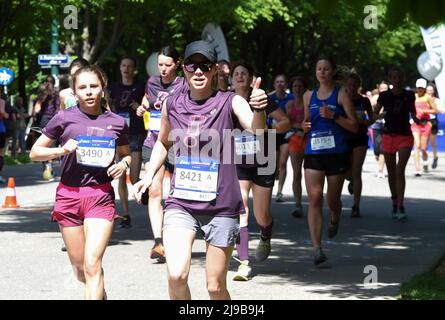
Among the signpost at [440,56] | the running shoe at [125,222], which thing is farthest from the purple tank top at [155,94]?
the signpost at [440,56]

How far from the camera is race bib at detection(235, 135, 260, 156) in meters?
10.1

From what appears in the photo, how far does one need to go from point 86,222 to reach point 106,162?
0.47m

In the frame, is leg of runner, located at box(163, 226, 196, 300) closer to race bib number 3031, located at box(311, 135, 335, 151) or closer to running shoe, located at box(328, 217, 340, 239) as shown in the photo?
race bib number 3031, located at box(311, 135, 335, 151)

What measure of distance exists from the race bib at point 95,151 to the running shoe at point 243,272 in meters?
2.21

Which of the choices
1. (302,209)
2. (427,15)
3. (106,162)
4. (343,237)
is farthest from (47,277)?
(302,209)

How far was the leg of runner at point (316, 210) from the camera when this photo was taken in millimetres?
10273

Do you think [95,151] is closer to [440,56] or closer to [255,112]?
[255,112]

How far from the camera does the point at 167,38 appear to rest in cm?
4184

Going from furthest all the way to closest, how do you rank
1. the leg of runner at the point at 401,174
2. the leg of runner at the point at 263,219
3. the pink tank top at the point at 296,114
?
the pink tank top at the point at 296,114 < the leg of runner at the point at 401,174 < the leg of runner at the point at 263,219

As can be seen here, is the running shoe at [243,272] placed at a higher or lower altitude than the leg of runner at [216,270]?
lower

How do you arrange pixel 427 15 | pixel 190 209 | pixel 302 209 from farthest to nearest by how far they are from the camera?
pixel 302 209 → pixel 190 209 → pixel 427 15

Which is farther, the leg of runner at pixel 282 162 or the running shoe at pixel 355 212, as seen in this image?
the leg of runner at pixel 282 162

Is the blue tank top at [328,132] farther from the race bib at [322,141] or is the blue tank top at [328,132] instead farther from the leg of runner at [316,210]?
the leg of runner at [316,210]
